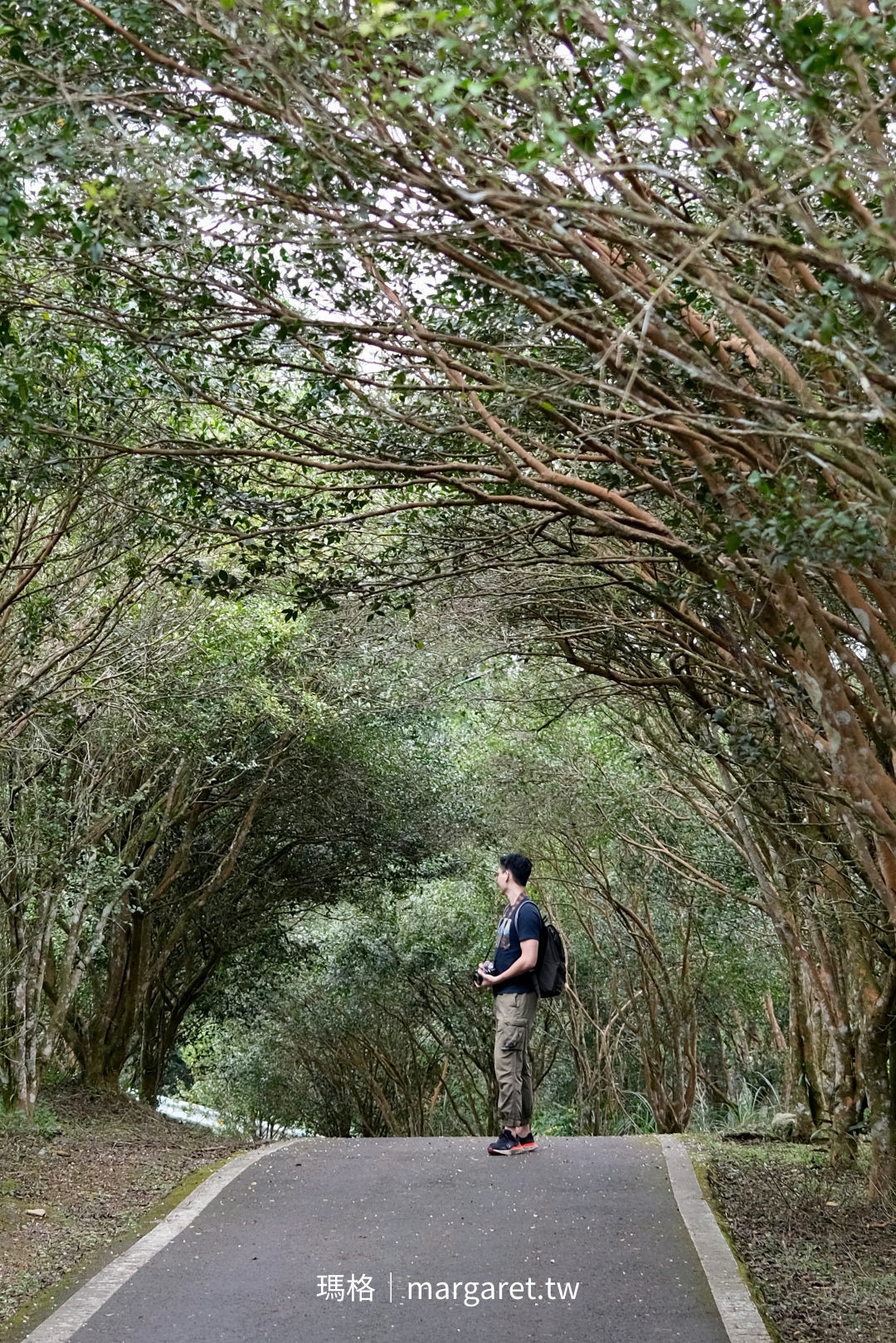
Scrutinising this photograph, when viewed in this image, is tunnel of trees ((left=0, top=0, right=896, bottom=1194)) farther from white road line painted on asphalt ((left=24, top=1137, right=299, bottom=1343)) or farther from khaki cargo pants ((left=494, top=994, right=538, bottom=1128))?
white road line painted on asphalt ((left=24, top=1137, right=299, bottom=1343))

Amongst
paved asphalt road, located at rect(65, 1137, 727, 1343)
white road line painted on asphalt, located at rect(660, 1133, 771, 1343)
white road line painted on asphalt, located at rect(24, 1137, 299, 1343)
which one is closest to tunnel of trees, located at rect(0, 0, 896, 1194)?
white road line painted on asphalt, located at rect(660, 1133, 771, 1343)

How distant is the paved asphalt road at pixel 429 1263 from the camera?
541 centimetres

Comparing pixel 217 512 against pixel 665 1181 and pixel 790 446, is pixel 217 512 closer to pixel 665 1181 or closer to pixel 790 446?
pixel 790 446

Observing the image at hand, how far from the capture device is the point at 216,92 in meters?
4.75

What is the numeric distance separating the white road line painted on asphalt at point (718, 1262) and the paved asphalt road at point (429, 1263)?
70mm

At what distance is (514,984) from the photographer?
380 inches

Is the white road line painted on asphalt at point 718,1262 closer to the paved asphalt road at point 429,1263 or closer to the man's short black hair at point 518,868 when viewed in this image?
the paved asphalt road at point 429,1263

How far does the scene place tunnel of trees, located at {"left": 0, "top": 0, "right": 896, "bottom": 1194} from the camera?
4.23 m

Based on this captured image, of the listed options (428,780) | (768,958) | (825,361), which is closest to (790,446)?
(825,361)

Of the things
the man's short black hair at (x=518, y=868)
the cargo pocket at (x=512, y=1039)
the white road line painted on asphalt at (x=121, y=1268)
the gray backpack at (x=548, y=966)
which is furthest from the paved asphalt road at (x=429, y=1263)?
the man's short black hair at (x=518, y=868)

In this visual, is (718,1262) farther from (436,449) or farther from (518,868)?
(436,449)

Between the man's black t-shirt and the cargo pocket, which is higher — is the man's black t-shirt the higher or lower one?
the higher one

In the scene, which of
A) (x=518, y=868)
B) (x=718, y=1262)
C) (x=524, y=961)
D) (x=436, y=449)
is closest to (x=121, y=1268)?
(x=718, y=1262)

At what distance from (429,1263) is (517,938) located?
3.43 meters
